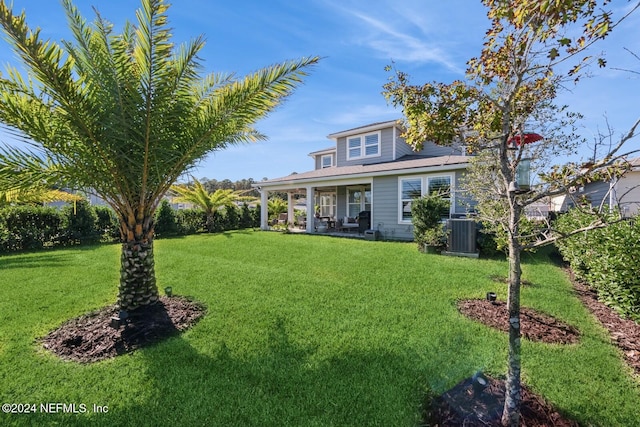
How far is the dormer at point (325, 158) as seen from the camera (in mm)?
23314

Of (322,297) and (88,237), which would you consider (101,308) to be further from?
(88,237)

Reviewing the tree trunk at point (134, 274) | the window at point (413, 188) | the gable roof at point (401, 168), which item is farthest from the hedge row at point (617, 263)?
the tree trunk at point (134, 274)

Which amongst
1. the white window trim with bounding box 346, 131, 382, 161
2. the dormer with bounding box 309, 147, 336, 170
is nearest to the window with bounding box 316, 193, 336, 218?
the dormer with bounding box 309, 147, 336, 170

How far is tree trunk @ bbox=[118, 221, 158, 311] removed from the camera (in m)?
4.62

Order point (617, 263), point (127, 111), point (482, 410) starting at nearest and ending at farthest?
1. point (482, 410)
2. point (127, 111)
3. point (617, 263)

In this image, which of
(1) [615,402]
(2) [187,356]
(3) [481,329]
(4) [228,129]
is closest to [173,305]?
(2) [187,356]

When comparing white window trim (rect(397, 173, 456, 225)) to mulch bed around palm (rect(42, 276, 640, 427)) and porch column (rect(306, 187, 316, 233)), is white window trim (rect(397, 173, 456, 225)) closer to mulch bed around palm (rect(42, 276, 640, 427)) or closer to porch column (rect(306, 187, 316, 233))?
porch column (rect(306, 187, 316, 233))

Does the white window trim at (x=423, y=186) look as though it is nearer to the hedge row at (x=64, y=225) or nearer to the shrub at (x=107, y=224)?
the hedge row at (x=64, y=225)

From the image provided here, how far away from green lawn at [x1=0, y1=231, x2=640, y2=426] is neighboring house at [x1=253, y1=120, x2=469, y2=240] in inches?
181

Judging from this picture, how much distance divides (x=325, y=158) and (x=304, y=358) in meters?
21.4

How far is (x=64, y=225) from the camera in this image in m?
12.8

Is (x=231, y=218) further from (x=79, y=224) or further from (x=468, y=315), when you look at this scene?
(x=468, y=315)

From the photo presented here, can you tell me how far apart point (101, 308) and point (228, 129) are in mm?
3926

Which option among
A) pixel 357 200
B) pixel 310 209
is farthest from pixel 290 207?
pixel 357 200
